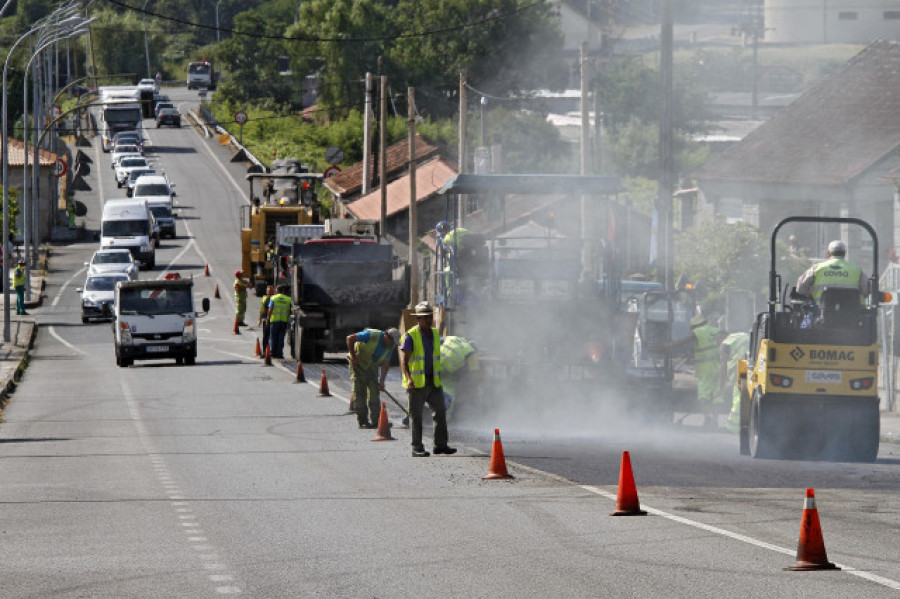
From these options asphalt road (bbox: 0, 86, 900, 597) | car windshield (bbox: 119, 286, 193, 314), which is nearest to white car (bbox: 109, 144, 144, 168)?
car windshield (bbox: 119, 286, 193, 314)

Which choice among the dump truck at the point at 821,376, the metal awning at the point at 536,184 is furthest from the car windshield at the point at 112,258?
the dump truck at the point at 821,376

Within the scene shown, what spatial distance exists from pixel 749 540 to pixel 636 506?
143 centimetres

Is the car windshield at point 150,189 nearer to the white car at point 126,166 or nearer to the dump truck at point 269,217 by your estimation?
the white car at point 126,166

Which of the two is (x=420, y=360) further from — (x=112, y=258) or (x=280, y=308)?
(x=112, y=258)

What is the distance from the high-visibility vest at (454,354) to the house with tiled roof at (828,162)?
20.2 m

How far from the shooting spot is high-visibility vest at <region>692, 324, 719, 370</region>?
21453 mm

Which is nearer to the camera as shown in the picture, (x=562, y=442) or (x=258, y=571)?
(x=258, y=571)

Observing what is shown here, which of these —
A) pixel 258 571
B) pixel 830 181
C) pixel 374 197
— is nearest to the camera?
pixel 258 571

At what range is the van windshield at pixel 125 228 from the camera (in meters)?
59.1

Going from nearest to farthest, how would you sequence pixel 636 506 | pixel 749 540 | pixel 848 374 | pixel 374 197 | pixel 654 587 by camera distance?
1. pixel 654 587
2. pixel 749 540
3. pixel 636 506
4. pixel 848 374
5. pixel 374 197

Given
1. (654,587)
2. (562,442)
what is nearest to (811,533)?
(654,587)

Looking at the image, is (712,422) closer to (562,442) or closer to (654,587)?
(562,442)

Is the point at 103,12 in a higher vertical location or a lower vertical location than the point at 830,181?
higher

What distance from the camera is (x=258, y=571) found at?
10.2 metres
